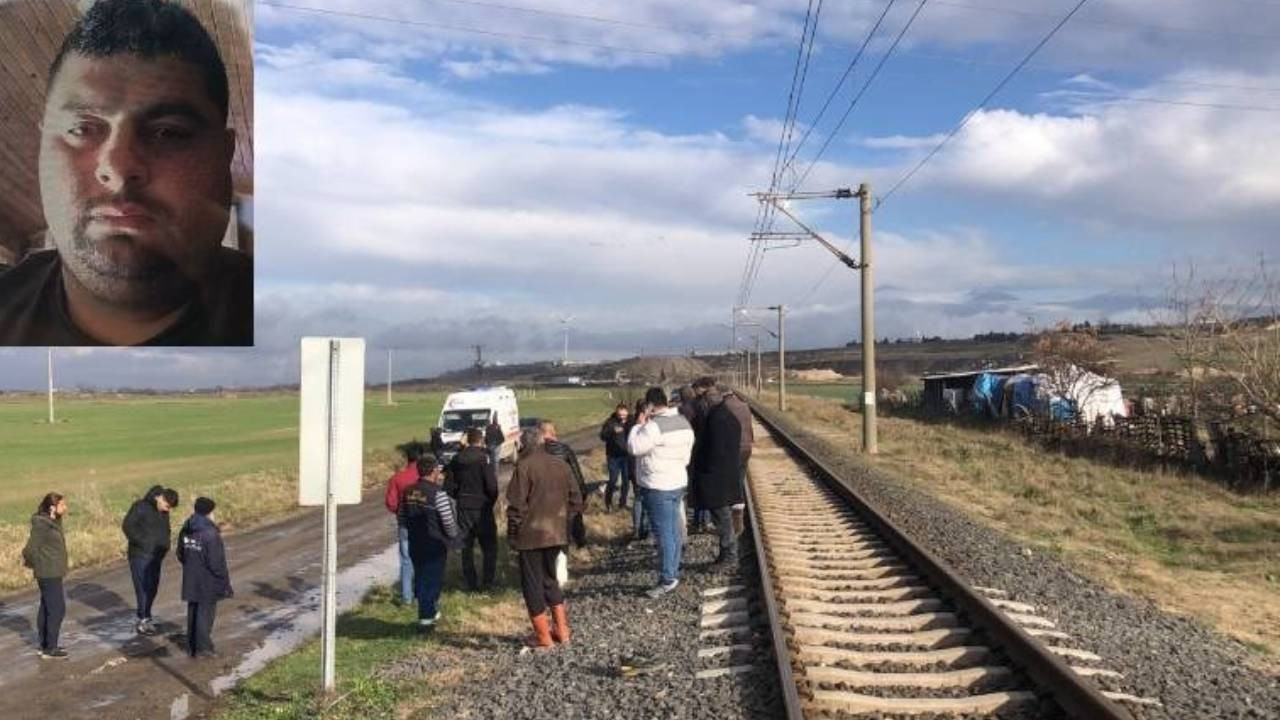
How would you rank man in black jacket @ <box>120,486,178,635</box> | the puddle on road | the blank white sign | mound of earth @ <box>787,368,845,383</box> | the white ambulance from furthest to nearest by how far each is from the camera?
1. mound of earth @ <box>787,368,845,383</box>
2. the white ambulance
3. man in black jacket @ <box>120,486,178,635</box>
4. the puddle on road
5. the blank white sign

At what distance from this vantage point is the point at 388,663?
917cm

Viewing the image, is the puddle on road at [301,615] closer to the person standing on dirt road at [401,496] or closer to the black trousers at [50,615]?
the person standing on dirt road at [401,496]

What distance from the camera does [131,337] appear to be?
734 centimetres

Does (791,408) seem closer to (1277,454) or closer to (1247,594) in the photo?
(1277,454)

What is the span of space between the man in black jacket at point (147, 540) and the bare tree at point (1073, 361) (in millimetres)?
37185

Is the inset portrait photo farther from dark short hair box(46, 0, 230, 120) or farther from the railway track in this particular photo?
the railway track

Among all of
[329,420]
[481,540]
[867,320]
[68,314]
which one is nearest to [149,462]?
[867,320]

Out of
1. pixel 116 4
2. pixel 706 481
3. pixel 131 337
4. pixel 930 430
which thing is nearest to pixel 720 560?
pixel 706 481

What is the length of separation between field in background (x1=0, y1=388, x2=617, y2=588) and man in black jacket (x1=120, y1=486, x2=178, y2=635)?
21.5ft

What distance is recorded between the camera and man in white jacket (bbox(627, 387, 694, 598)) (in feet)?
34.2

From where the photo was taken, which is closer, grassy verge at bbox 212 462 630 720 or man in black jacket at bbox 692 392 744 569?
grassy verge at bbox 212 462 630 720

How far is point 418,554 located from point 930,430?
134 feet

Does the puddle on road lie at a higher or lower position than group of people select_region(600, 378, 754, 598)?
lower

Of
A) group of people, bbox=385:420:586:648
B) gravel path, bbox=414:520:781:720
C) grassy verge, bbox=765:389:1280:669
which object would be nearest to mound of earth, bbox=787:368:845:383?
grassy verge, bbox=765:389:1280:669
